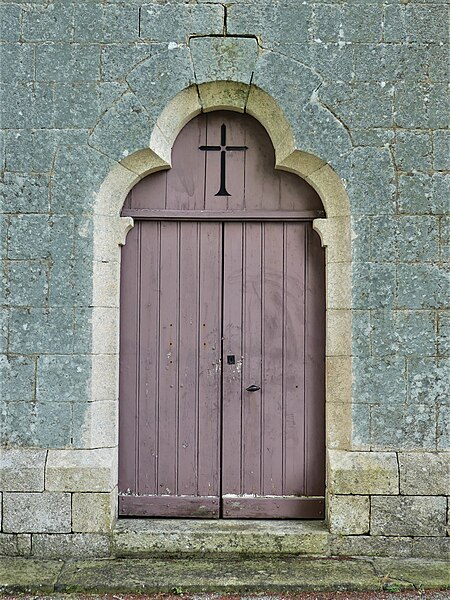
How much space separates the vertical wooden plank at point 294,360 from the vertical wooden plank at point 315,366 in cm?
3

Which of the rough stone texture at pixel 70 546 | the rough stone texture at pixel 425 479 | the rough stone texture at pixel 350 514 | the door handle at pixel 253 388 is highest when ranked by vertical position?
the door handle at pixel 253 388

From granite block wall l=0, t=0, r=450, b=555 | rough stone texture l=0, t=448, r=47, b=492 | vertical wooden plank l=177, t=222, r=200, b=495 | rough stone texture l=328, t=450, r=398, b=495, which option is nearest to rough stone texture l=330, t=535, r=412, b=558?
granite block wall l=0, t=0, r=450, b=555

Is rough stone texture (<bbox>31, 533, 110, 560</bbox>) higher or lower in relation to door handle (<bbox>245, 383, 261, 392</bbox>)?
lower

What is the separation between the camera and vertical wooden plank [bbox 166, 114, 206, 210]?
4441 millimetres

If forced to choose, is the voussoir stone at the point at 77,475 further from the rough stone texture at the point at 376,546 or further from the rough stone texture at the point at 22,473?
the rough stone texture at the point at 376,546

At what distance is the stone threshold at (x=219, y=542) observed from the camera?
13.5 feet

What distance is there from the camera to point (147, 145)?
4.21 metres

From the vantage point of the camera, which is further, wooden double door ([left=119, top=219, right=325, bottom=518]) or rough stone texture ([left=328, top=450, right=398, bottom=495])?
wooden double door ([left=119, top=219, right=325, bottom=518])

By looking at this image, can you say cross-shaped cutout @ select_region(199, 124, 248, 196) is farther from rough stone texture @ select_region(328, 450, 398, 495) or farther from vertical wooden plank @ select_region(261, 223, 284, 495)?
rough stone texture @ select_region(328, 450, 398, 495)

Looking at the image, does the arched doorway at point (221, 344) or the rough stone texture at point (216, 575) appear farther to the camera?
the arched doorway at point (221, 344)

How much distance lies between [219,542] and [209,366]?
3.59ft

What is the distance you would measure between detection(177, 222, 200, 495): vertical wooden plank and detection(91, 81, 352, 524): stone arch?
0.42 metres

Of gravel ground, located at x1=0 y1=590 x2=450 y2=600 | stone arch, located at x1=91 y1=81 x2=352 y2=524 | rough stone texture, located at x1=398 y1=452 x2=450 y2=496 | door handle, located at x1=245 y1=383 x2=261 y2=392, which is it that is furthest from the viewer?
door handle, located at x1=245 y1=383 x2=261 y2=392

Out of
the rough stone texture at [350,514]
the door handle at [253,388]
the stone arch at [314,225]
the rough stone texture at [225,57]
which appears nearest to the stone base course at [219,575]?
the rough stone texture at [350,514]
